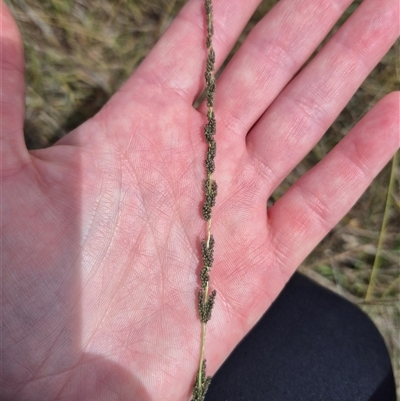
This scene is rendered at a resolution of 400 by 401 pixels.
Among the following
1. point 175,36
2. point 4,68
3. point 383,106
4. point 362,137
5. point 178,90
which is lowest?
point 4,68

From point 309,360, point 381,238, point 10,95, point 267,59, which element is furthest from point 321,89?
point 10,95

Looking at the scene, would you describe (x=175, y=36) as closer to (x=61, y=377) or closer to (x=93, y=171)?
(x=93, y=171)

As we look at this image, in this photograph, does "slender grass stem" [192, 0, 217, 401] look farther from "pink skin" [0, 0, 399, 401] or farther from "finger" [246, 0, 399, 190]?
"finger" [246, 0, 399, 190]

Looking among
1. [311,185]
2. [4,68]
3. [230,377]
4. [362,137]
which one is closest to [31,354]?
[230,377]

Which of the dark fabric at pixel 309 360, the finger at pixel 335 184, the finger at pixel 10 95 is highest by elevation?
the finger at pixel 335 184

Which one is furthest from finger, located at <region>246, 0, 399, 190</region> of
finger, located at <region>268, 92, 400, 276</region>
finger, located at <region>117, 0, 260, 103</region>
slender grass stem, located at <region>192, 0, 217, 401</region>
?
finger, located at <region>117, 0, 260, 103</region>

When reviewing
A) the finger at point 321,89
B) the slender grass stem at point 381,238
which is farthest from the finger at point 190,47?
the slender grass stem at point 381,238

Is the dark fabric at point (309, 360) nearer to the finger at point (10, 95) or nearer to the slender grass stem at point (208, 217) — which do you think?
the slender grass stem at point (208, 217)
